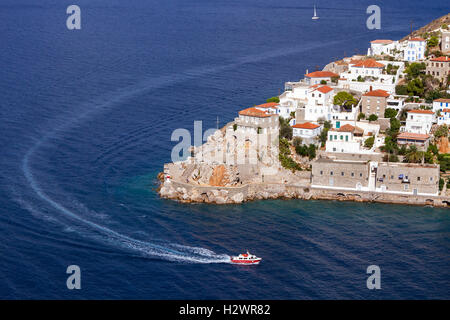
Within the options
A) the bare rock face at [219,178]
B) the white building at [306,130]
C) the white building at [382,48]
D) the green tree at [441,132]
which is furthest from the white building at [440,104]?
the bare rock face at [219,178]

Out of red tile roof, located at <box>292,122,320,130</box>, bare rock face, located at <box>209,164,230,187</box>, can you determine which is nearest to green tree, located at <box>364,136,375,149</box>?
red tile roof, located at <box>292,122,320,130</box>

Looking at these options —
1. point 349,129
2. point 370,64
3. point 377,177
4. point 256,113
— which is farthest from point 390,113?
point 256,113

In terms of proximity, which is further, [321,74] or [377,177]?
[321,74]

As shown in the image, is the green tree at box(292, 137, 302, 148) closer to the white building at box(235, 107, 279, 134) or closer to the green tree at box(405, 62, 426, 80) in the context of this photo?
the white building at box(235, 107, 279, 134)

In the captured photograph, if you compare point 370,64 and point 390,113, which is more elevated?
point 370,64

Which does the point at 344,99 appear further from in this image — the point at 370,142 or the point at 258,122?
the point at 258,122

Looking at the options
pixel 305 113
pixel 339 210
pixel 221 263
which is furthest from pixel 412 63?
pixel 221 263
